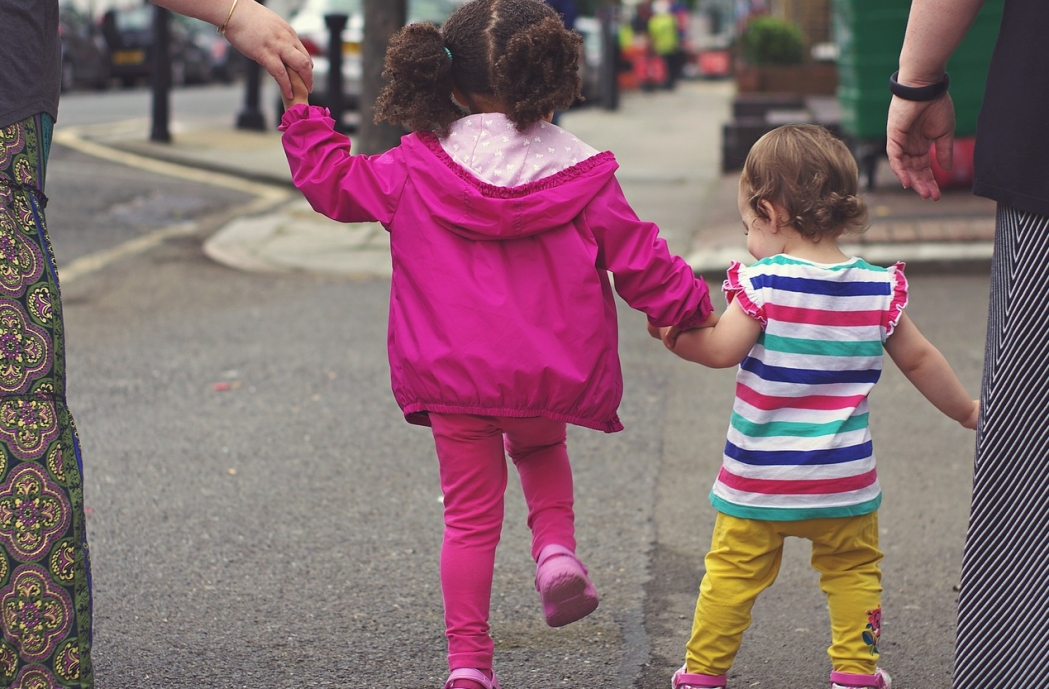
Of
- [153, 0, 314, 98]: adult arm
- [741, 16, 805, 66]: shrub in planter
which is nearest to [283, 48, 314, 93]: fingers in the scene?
[153, 0, 314, 98]: adult arm

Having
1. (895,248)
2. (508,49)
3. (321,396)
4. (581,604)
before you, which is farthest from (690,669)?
(895,248)

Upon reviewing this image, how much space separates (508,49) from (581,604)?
1090 mm

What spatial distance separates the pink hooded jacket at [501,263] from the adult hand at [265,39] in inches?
3.8

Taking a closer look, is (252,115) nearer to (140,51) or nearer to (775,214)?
(140,51)

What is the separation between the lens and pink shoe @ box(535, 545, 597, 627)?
2678mm

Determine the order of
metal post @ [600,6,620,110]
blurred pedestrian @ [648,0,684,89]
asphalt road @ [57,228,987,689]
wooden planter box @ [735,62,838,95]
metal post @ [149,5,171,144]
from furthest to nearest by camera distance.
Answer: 1. blurred pedestrian @ [648,0,684,89]
2. metal post @ [600,6,620,110]
3. wooden planter box @ [735,62,838,95]
4. metal post @ [149,5,171,144]
5. asphalt road @ [57,228,987,689]

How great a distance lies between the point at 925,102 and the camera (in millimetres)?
2467

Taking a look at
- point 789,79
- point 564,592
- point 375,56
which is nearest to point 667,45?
point 789,79

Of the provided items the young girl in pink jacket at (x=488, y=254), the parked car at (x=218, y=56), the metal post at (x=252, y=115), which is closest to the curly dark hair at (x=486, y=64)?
the young girl in pink jacket at (x=488, y=254)

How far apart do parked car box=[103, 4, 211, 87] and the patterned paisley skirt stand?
2410 cm

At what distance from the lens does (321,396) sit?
5.47 m

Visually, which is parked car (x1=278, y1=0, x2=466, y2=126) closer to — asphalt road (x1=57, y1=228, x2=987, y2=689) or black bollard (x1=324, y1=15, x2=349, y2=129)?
black bollard (x1=324, y1=15, x2=349, y2=129)

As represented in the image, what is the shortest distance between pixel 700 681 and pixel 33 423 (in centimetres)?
137

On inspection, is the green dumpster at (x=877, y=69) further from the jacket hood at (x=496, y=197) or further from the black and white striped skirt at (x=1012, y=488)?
the black and white striped skirt at (x=1012, y=488)
